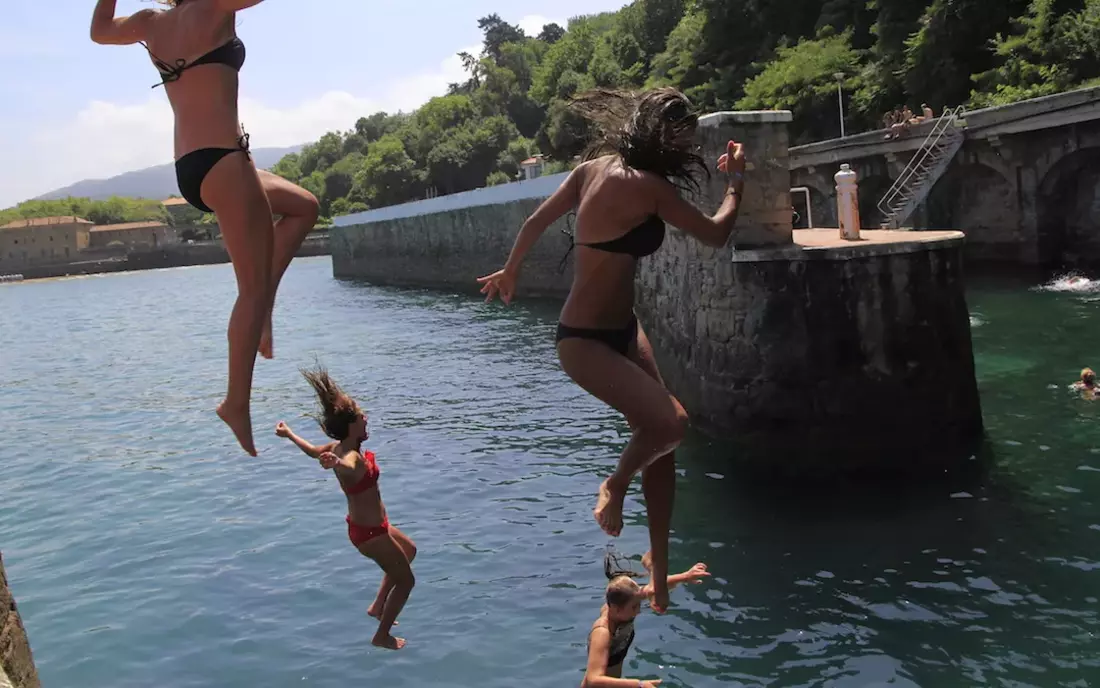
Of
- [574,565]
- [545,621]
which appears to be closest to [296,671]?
[545,621]

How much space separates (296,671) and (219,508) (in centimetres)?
649

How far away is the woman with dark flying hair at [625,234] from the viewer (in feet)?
14.4

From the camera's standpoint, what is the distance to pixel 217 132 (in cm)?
355

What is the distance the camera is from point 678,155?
14.7 feet

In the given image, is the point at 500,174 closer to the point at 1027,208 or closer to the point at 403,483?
the point at 1027,208

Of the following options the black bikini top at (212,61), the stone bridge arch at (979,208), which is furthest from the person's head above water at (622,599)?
the stone bridge arch at (979,208)

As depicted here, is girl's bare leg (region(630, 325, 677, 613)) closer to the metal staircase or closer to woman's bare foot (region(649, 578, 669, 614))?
woman's bare foot (region(649, 578, 669, 614))

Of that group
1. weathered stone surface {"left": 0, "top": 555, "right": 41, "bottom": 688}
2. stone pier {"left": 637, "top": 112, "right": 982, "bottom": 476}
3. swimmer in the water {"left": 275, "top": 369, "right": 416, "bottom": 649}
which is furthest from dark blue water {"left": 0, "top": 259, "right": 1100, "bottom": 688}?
swimmer in the water {"left": 275, "top": 369, "right": 416, "bottom": 649}

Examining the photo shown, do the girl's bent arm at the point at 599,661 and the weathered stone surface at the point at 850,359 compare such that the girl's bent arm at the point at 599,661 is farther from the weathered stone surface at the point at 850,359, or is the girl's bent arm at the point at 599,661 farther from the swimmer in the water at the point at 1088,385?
the swimmer in the water at the point at 1088,385

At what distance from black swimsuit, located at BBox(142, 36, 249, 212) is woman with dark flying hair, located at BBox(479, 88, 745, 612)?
1.34 metres

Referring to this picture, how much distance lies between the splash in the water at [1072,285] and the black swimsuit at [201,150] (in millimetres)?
28981

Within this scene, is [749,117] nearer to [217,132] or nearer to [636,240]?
[636,240]

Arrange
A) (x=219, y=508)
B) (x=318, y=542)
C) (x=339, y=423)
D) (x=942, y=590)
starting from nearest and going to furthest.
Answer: (x=339, y=423), (x=942, y=590), (x=318, y=542), (x=219, y=508)

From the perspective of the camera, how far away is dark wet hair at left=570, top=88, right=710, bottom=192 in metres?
4.42
